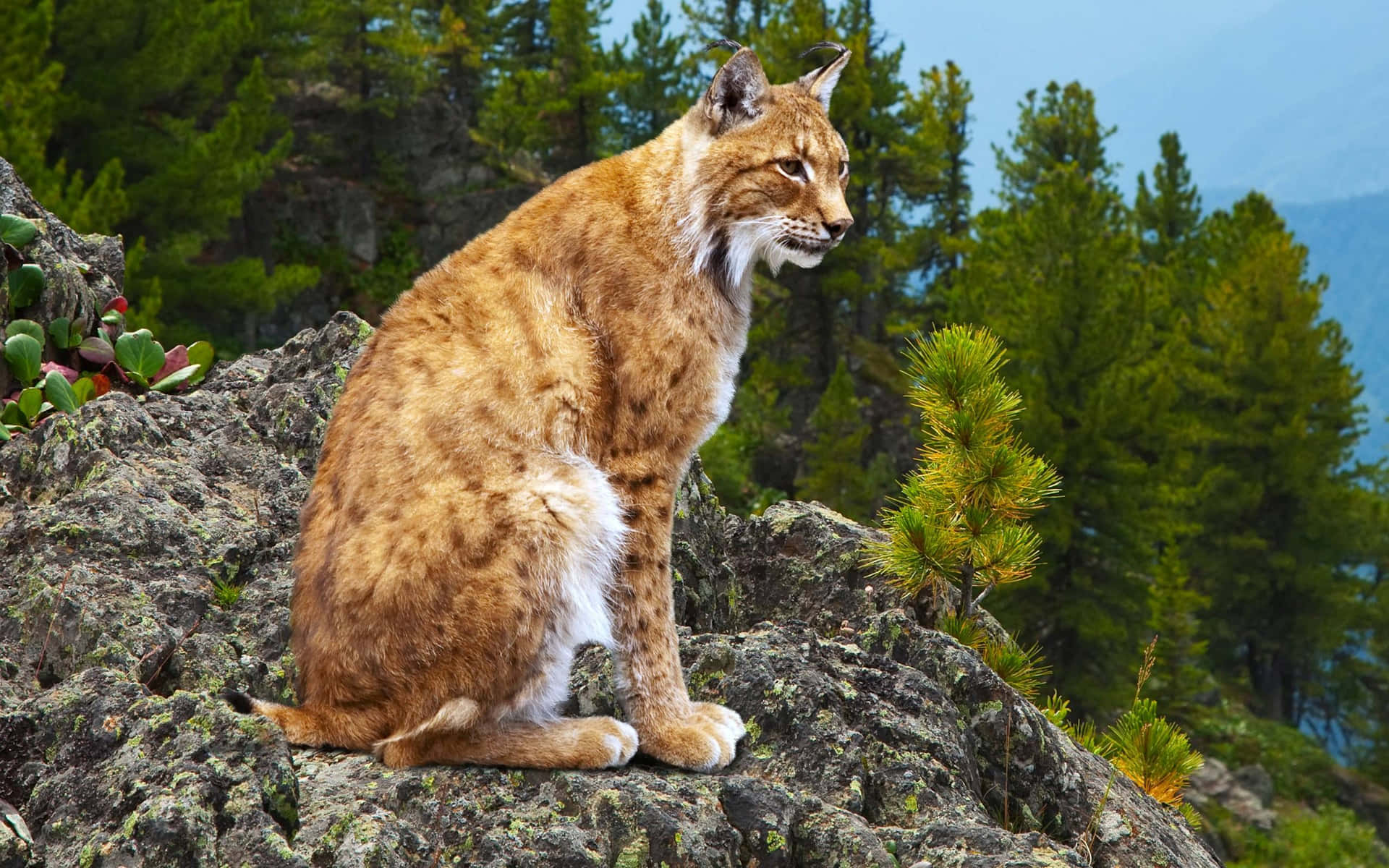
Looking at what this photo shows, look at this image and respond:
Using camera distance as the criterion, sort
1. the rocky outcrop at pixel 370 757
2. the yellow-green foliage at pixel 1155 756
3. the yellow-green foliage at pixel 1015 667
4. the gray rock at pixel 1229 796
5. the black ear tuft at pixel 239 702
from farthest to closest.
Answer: the gray rock at pixel 1229 796 → the yellow-green foliage at pixel 1015 667 → the yellow-green foliage at pixel 1155 756 → the black ear tuft at pixel 239 702 → the rocky outcrop at pixel 370 757

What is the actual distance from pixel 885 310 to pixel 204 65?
2483 centimetres

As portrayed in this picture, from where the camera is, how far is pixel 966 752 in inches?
220

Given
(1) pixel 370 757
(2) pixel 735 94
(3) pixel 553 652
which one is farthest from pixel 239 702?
(2) pixel 735 94

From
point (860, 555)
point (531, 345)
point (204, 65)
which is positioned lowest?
point (860, 555)

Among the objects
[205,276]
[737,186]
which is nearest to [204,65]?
[205,276]

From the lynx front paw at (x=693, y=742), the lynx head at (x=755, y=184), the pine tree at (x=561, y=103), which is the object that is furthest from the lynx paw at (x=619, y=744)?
the pine tree at (x=561, y=103)

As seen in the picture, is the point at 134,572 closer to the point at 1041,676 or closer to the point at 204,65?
the point at 1041,676

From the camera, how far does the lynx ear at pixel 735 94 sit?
19.2 ft

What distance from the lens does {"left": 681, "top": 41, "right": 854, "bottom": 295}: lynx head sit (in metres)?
5.86

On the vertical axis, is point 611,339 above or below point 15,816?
Answer: above

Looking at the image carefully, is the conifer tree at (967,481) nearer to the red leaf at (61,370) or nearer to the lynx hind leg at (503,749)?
the lynx hind leg at (503,749)

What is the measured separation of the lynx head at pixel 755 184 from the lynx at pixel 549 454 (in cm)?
1

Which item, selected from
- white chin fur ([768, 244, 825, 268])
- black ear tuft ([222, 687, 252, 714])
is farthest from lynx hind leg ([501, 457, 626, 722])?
white chin fur ([768, 244, 825, 268])

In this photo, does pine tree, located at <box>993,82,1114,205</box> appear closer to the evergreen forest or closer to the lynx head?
the evergreen forest
